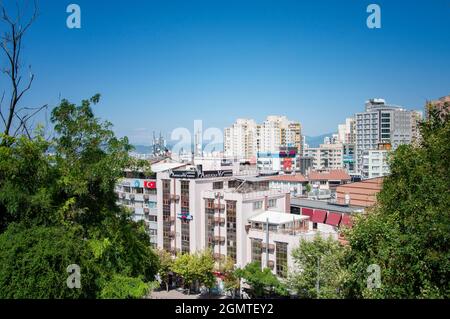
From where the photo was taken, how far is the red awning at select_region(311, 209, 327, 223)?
69.2 ft

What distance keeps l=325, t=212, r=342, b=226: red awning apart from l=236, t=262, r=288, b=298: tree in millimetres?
4527

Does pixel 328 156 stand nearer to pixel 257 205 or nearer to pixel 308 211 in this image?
pixel 308 211

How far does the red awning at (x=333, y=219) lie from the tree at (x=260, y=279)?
4.53 metres

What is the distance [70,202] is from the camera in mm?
8664

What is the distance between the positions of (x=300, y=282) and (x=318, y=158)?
70.1 meters

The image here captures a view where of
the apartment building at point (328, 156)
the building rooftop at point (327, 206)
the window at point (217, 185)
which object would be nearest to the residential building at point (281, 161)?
the apartment building at point (328, 156)

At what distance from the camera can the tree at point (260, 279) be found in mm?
16688

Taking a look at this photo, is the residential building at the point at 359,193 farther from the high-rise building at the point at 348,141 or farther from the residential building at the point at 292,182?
the high-rise building at the point at 348,141

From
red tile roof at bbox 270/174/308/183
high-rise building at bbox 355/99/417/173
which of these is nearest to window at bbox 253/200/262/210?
red tile roof at bbox 270/174/308/183

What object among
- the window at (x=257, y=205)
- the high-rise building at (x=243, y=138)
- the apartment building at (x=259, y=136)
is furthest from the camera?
→ the high-rise building at (x=243, y=138)

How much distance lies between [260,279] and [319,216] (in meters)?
5.71

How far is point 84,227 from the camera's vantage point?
902cm

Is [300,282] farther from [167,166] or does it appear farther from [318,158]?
[318,158]
